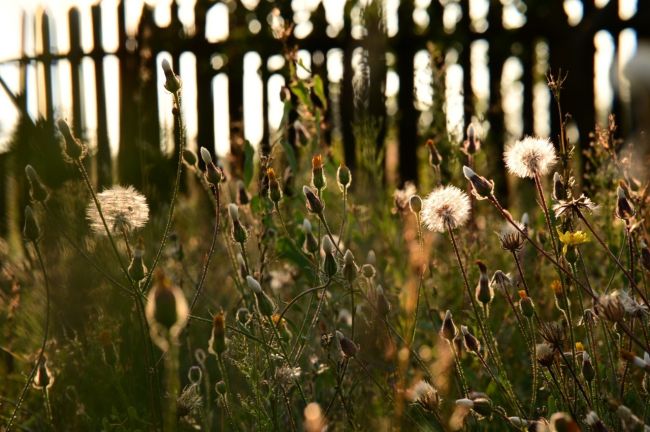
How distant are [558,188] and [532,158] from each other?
0.09 metres

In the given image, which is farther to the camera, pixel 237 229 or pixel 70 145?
pixel 237 229

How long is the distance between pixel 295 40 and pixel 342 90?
1.23 meters

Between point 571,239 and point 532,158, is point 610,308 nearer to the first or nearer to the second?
point 571,239

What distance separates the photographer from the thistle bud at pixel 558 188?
4.59 feet

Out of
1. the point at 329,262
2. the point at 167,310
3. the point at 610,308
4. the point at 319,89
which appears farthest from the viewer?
the point at 319,89

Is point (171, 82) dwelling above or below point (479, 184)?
above

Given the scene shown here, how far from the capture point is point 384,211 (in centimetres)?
243

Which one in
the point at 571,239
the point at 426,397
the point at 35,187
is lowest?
the point at 426,397

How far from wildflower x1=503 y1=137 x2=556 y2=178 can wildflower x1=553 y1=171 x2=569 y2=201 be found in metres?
0.04

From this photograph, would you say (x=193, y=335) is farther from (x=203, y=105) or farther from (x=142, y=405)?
(x=203, y=105)

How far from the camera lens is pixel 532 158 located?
149cm

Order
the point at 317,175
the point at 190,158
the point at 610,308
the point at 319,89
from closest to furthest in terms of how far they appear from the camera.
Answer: the point at 610,308, the point at 317,175, the point at 190,158, the point at 319,89

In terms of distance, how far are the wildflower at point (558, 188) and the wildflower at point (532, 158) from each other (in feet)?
0.13

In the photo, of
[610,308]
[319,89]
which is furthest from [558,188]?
[319,89]
